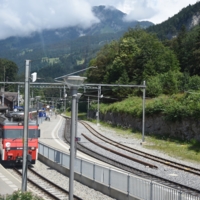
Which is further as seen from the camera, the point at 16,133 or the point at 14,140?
the point at 16,133

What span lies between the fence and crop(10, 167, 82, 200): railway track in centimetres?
163

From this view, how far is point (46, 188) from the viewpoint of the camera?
21594mm

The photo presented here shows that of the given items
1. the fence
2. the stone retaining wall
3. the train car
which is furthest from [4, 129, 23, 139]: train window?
the stone retaining wall

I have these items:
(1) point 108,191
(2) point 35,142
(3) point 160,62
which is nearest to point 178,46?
(3) point 160,62

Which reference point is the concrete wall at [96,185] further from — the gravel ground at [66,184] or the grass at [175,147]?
the grass at [175,147]

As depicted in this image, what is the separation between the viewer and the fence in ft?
50.1

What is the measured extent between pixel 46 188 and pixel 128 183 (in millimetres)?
5758

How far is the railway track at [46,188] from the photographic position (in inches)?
773

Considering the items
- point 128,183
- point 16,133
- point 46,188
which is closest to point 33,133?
point 16,133

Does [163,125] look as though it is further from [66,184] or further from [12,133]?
[66,184]

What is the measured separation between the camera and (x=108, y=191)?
19156 mm

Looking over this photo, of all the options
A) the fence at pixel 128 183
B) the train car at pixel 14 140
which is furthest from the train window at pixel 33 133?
the fence at pixel 128 183

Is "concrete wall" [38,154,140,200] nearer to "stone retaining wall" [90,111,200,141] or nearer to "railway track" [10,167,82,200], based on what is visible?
"railway track" [10,167,82,200]

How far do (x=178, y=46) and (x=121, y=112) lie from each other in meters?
39.6
